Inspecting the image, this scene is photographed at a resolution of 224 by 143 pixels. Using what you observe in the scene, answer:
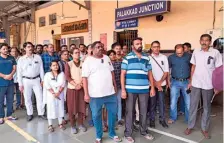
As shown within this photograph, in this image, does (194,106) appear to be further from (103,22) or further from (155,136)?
(103,22)

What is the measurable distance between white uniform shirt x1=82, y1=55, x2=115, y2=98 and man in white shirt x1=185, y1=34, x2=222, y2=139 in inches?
53.1

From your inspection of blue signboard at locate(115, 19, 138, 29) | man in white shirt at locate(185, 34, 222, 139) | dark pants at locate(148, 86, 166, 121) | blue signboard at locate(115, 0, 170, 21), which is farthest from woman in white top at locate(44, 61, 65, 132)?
blue signboard at locate(115, 19, 138, 29)

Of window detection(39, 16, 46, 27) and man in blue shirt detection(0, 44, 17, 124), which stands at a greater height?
window detection(39, 16, 46, 27)

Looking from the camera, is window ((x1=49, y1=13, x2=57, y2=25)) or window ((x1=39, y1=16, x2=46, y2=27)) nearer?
window ((x1=49, y1=13, x2=57, y2=25))

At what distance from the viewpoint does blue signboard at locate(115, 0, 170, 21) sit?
235 inches

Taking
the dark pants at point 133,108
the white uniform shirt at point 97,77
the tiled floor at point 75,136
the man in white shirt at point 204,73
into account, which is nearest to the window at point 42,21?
the tiled floor at point 75,136

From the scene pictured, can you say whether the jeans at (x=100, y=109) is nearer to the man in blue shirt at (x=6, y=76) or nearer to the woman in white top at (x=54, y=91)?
the woman in white top at (x=54, y=91)

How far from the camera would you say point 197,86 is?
10.7ft

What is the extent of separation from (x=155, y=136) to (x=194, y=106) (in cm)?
77

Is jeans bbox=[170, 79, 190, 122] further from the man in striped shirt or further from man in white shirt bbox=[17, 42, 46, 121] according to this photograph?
man in white shirt bbox=[17, 42, 46, 121]

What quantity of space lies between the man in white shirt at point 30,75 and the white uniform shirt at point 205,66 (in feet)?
9.35

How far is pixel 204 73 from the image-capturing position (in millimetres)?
3170

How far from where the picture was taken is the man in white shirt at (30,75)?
409 centimetres

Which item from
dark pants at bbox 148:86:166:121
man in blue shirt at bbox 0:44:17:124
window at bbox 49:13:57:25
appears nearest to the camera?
dark pants at bbox 148:86:166:121
